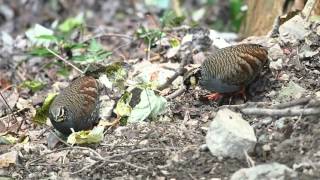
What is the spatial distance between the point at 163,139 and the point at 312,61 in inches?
52.9

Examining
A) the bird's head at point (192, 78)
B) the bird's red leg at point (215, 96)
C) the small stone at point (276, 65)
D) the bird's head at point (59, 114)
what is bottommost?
the bird's head at point (59, 114)

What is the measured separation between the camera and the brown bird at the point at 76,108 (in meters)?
4.05

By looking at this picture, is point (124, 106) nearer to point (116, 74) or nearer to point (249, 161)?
point (116, 74)

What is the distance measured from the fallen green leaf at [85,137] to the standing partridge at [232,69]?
0.75m

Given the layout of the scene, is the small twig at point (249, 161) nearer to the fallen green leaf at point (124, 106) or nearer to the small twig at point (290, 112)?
the small twig at point (290, 112)

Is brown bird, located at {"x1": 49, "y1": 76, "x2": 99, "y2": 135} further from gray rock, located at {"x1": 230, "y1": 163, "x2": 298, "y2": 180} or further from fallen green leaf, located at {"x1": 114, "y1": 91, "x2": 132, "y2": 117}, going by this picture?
gray rock, located at {"x1": 230, "y1": 163, "x2": 298, "y2": 180}

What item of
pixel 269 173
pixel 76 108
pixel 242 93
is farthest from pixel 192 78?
pixel 269 173

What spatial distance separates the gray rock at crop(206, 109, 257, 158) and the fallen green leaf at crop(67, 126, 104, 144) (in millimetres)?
844

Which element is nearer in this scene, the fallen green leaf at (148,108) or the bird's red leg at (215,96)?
the fallen green leaf at (148,108)

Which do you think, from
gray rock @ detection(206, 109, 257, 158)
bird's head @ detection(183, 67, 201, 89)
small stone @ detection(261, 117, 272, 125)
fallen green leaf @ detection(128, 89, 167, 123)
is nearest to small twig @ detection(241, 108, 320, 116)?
gray rock @ detection(206, 109, 257, 158)

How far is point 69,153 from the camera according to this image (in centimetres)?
386

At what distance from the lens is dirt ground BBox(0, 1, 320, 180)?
324 centimetres

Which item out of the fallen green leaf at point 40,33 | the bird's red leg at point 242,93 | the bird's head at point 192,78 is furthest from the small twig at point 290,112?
the fallen green leaf at point 40,33

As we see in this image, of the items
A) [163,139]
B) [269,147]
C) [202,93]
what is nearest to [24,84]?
[202,93]
